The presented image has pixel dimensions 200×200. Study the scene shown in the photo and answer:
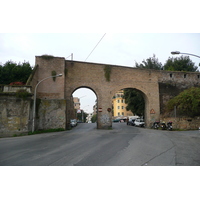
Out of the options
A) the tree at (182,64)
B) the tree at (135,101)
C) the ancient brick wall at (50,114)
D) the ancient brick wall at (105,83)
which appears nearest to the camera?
the ancient brick wall at (50,114)

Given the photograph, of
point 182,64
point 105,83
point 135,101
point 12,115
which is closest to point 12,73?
point 12,115

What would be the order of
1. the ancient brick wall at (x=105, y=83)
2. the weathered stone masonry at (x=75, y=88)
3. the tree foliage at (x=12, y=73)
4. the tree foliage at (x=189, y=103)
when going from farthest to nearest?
the tree foliage at (x=12, y=73) → the tree foliage at (x=189, y=103) → the ancient brick wall at (x=105, y=83) → the weathered stone masonry at (x=75, y=88)

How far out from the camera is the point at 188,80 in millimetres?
24047

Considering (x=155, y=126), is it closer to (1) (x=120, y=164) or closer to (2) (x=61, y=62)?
(2) (x=61, y=62)

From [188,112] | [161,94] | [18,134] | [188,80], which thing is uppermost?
[188,80]

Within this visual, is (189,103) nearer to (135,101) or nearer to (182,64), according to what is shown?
(135,101)

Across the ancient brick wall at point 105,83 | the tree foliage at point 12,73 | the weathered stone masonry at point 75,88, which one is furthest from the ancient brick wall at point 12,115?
the tree foliage at point 12,73

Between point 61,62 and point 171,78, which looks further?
point 171,78

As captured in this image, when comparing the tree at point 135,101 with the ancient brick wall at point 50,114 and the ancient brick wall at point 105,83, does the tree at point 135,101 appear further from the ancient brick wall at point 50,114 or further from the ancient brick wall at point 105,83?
the ancient brick wall at point 50,114

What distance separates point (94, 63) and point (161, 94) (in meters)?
9.82

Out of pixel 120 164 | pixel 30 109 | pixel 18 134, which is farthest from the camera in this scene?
pixel 30 109

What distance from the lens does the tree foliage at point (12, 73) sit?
27.5 m

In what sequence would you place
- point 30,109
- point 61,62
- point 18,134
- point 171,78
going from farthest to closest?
point 171,78
point 61,62
point 30,109
point 18,134

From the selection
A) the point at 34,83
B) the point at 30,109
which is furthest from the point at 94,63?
the point at 30,109
